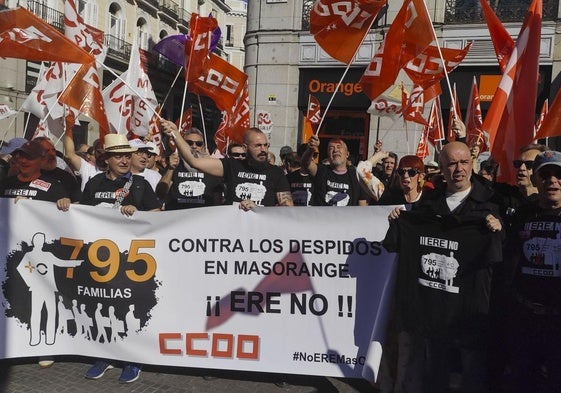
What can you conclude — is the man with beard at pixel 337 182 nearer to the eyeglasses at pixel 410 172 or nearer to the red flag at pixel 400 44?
the eyeglasses at pixel 410 172

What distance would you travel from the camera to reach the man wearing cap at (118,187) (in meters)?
4.31

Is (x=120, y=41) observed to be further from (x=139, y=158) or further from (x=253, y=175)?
(x=253, y=175)

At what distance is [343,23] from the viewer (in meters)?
6.04

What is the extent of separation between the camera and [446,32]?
14.4m

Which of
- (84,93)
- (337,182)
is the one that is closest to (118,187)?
(337,182)

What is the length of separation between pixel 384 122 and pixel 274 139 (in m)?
3.32

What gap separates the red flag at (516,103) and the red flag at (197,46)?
379 cm

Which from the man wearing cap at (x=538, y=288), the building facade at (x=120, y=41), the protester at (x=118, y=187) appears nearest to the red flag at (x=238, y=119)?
the protester at (x=118, y=187)

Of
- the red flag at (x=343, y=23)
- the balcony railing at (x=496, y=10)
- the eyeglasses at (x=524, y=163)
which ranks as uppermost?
the balcony railing at (x=496, y=10)

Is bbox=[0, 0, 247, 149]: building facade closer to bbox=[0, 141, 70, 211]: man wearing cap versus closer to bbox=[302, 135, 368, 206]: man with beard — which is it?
bbox=[302, 135, 368, 206]: man with beard

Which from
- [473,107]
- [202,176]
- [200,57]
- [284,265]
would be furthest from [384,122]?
[284,265]

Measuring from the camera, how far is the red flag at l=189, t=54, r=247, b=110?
24.3 ft

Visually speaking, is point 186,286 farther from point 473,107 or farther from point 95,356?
point 473,107

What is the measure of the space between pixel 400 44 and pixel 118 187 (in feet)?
11.9
